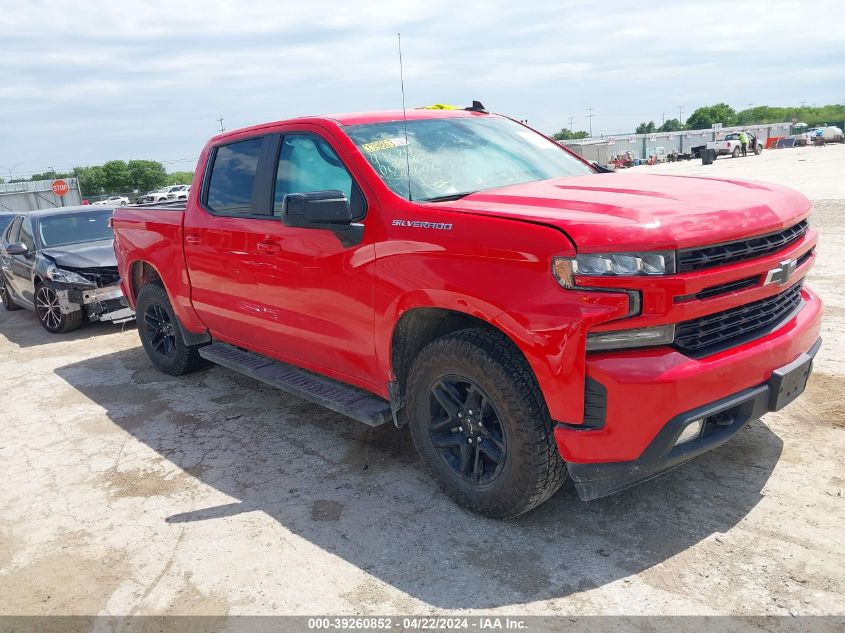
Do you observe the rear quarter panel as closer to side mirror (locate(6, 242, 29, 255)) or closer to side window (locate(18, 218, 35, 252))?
side mirror (locate(6, 242, 29, 255))

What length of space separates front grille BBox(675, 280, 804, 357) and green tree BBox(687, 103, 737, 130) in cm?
14307

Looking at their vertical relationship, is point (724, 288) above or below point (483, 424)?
above

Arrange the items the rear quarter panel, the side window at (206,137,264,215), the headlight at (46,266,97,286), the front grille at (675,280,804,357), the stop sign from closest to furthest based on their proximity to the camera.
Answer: the front grille at (675,280,804,357), the side window at (206,137,264,215), the rear quarter panel, the headlight at (46,266,97,286), the stop sign

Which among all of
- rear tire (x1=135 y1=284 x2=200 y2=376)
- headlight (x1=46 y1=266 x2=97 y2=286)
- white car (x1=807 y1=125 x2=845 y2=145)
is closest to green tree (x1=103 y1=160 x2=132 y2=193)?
white car (x1=807 y1=125 x2=845 y2=145)

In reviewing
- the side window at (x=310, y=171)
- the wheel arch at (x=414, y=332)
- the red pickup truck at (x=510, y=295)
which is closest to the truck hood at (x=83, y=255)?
the red pickup truck at (x=510, y=295)

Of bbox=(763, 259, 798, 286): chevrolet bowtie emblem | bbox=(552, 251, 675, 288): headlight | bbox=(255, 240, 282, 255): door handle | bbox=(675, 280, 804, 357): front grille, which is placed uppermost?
bbox=(552, 251, 675, 288): headlight

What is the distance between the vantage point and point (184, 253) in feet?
16.9

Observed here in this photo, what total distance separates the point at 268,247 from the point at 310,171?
0.54 meters

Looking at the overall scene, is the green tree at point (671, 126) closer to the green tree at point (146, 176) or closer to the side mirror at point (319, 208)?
the green tree at point (146, 176)

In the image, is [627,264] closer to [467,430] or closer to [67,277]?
[467,430]

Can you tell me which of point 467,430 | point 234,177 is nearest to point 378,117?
point 234,177

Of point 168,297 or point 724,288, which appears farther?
point 168,297

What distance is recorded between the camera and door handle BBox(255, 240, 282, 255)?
13.5ft

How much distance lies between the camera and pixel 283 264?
406cm
